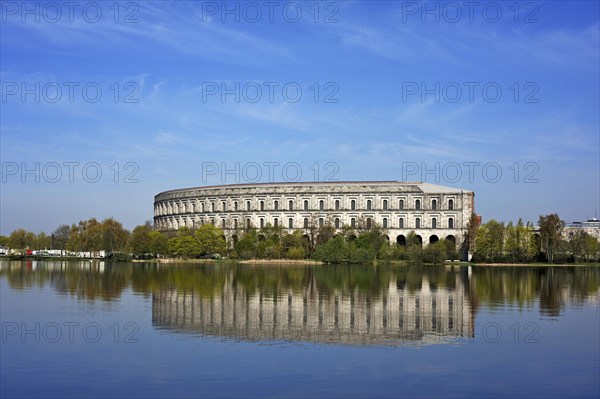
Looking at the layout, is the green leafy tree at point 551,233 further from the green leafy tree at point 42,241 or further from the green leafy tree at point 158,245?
the green leafy tree at point 42,241

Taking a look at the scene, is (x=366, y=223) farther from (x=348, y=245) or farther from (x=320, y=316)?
(x=320, y=316)

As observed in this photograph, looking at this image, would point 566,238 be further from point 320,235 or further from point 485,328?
point 485,328

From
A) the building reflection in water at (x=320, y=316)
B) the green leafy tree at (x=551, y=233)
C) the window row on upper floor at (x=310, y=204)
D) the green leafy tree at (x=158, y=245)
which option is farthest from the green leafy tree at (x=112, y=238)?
the building reflection in water at (x=320, y=316)

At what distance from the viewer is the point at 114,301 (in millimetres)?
27453

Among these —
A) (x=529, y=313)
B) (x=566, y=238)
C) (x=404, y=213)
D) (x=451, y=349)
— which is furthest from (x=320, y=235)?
(x=451, y=349)

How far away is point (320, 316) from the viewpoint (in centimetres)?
→ 2252

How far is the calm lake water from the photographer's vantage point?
41.3 feet

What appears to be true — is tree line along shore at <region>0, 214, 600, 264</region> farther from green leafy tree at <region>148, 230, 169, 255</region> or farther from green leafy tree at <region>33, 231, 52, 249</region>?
green leafy tree at <region>33, 231, 52, 249</region>

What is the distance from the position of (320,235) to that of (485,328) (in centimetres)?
Result: 7761

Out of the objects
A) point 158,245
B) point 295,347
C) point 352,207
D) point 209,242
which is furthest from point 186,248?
point 295,347

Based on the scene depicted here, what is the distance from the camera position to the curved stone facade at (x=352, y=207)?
4146 inches

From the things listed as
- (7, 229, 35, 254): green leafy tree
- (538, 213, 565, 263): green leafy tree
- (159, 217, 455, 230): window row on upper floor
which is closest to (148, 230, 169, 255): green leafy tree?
(159, 217, 455, 230): window row on upper floor

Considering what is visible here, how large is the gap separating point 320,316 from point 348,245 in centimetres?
6530

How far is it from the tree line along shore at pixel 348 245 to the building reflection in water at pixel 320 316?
177 feet
